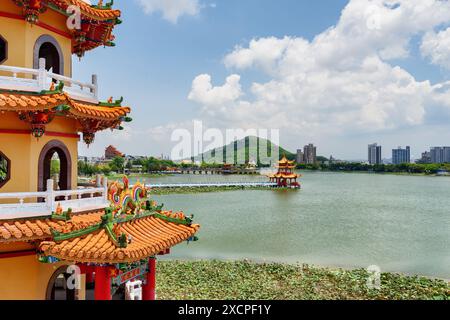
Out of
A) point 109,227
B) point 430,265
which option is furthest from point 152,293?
point 430,265

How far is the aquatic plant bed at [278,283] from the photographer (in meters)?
16.3

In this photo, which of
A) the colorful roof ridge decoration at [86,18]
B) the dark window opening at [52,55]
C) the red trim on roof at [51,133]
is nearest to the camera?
the red trim on roof at [51,133]

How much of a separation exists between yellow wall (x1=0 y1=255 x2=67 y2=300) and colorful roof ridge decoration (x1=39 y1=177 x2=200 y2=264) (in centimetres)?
69

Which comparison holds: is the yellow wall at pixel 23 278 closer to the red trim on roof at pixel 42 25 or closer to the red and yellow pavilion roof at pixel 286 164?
the red trim on roof at pixel 42 25

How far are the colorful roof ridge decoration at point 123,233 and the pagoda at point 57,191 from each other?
0.02 m

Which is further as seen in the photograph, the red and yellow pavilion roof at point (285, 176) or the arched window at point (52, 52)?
the red and yellow pavilion roof at point (285, 176)

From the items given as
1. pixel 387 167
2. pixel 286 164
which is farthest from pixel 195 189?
pixel 387 167

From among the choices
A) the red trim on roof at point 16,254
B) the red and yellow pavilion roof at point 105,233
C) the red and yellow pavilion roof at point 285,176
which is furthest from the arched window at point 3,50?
the red and yellow pavilion roof at point 285,176

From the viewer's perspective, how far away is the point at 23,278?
6.59 metres

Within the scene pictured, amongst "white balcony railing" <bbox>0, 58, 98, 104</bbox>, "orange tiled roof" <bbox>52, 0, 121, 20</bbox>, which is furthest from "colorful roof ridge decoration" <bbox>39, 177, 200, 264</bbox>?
"orange tiled roof" <bbox>52, 0, 121, 20</bbox>

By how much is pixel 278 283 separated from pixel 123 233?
1368cm
